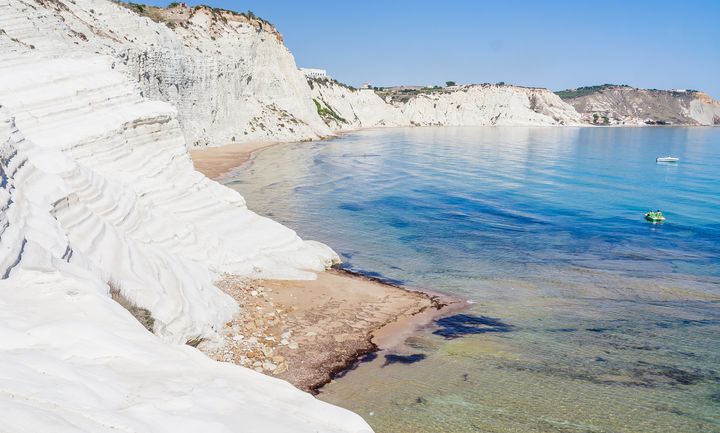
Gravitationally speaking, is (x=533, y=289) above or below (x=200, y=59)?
below

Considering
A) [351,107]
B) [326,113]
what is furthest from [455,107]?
[326,113]

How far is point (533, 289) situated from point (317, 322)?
758 centimetres

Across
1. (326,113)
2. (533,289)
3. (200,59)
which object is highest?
(200,59)

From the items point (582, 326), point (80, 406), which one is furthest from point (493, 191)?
point (80, 406)

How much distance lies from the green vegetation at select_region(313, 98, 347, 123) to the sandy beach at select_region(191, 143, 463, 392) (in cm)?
9474

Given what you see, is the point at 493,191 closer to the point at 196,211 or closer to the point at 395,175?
the point at 395,175

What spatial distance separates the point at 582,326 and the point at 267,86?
2777 inches

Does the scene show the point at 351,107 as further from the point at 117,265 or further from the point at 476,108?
the point at 117,265

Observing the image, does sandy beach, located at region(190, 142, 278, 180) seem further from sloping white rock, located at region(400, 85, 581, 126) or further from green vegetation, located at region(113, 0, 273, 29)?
sloping white rock, located at region(400, 85, 581, 126)

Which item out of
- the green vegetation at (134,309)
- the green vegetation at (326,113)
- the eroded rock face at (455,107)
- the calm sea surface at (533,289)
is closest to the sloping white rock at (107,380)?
the green vegetation at (134,309)

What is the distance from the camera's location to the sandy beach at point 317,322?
10.8 meters

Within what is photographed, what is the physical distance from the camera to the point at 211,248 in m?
15.6

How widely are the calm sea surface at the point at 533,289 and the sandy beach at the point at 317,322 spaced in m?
0.69

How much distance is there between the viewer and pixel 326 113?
113188mm
